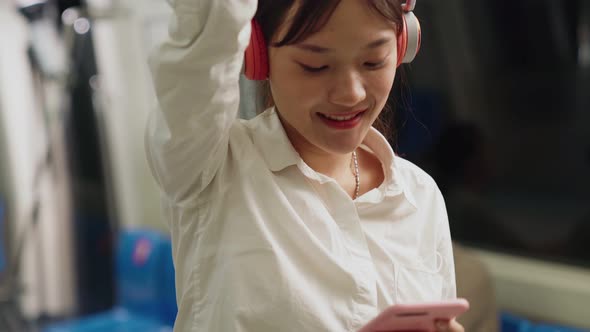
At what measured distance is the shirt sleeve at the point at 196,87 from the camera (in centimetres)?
66

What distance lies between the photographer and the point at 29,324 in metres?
3.52

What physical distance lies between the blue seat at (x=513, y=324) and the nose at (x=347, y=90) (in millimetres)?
1674

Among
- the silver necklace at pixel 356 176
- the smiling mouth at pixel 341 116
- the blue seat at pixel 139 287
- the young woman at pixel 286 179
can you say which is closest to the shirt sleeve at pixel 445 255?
the young woman at pixel 286 179

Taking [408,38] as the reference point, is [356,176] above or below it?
below

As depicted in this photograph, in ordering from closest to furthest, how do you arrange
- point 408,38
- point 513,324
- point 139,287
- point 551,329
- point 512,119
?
point 408,38, point 551,329, point 513,324, point 512,119, point 139,287

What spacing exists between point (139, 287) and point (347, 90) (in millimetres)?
2545

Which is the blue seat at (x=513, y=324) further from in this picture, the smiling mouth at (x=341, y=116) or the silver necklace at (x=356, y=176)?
the smiling mouth at (x=341, y=116)

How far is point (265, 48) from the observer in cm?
75

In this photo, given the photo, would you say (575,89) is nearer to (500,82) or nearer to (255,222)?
(500,82)

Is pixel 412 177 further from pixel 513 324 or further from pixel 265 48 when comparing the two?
pixel 513 324

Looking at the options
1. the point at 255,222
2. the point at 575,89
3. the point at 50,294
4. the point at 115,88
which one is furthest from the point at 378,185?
the point at 50,294

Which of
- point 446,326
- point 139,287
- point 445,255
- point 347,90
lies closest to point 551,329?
point 445,255

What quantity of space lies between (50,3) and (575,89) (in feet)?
8.34

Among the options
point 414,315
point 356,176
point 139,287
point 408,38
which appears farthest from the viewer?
point 139,287
